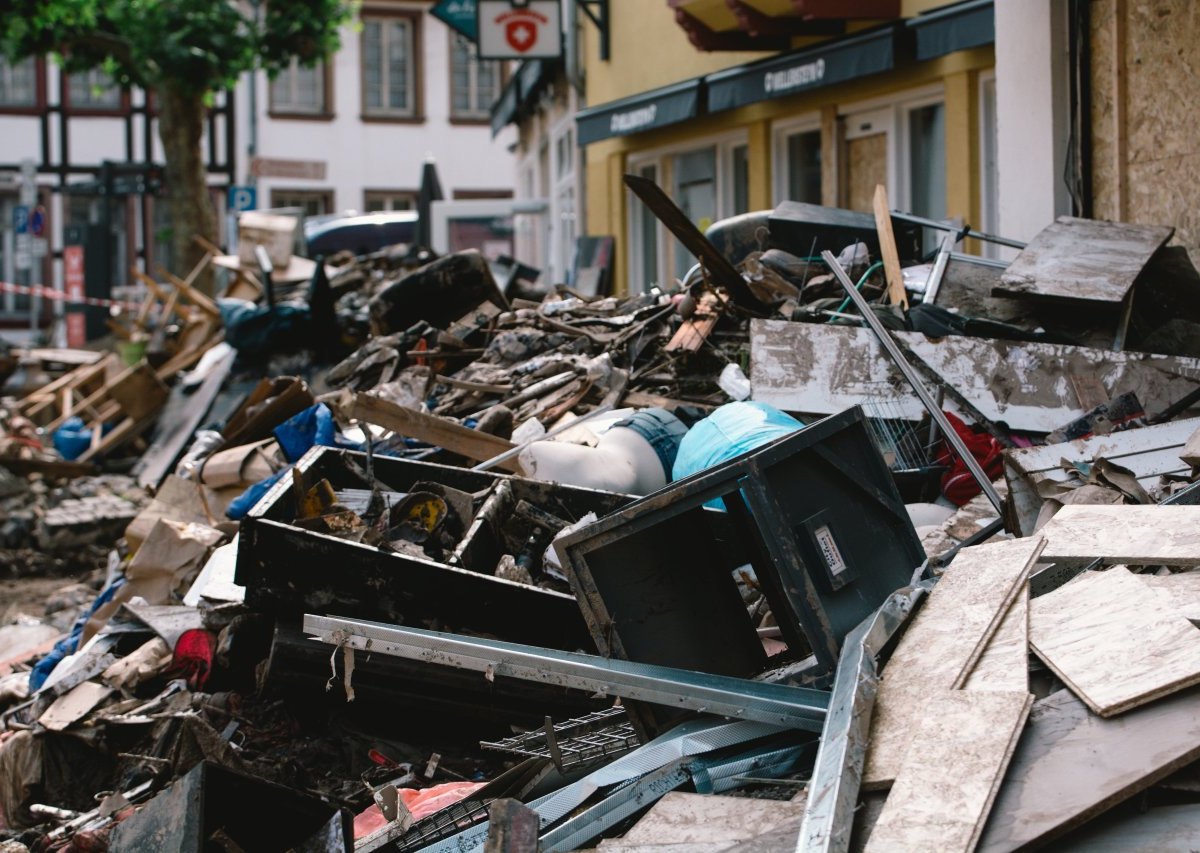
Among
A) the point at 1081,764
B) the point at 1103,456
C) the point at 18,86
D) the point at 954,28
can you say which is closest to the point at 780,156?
the point at 954,28

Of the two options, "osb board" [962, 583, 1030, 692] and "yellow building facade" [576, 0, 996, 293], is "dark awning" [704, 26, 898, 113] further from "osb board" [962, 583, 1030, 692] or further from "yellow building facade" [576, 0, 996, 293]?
"osb board" [962, 583, 1030, 692]

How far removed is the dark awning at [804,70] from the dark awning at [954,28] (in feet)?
1.17

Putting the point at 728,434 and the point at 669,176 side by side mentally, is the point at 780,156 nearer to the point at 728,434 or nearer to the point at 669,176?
the point at 669,176

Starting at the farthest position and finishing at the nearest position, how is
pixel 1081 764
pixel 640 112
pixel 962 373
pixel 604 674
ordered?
pixel 640 112
pixel 962 373
pixel 604 674
pixel 1081 764

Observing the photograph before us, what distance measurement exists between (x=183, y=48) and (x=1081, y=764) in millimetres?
20860

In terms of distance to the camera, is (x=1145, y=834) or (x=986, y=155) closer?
(x=1145, y=834)

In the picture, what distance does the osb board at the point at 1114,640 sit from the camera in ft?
11.0

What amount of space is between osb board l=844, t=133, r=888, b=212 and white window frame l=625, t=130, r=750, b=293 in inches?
77.4

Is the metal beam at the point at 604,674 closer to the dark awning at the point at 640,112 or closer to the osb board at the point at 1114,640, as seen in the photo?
the osb board at the point at 1114,640

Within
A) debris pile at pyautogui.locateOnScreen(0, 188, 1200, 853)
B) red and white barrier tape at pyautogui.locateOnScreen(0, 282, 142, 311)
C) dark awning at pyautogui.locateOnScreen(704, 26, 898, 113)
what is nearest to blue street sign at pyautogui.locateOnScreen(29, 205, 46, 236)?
red and white barrier tape at pyautogui.locateOnScreen(0, 282, 142, 311)

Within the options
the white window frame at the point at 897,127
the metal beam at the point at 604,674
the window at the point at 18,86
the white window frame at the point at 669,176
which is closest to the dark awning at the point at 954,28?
the white window frame at the point at 897,127

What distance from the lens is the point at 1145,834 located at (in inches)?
120

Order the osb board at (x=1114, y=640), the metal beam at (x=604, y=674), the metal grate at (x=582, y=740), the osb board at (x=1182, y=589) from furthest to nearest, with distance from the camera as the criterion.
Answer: the metal grate at (x=582, y=740), the metal beam at (x=604, y=674), the osb board at (x=1182, y=589), the osb board at (x=1114, y=640)

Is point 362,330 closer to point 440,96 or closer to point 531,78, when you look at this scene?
point 531,78
